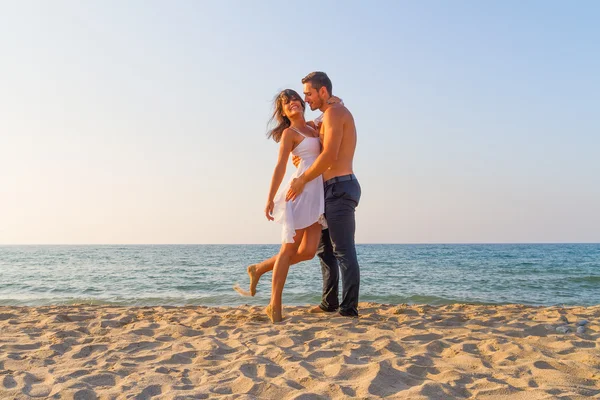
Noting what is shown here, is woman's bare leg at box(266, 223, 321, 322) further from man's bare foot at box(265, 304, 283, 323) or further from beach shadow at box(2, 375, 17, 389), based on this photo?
beach shadow at box(2, 375, 17, 389)

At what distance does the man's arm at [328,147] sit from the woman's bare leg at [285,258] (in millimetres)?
417

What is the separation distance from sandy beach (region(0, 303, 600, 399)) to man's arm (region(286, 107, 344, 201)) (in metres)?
1.24

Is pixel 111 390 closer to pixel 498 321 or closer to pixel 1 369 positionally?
pixel 1 369

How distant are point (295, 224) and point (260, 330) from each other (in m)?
0.95

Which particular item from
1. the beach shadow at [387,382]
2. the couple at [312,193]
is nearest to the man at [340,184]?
the couple at [312,193]

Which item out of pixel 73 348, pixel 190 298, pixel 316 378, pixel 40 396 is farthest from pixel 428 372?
pixel 190 298

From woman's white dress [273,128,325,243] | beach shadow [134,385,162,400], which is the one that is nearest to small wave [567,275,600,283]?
woman's white dress [273,128,325,243]

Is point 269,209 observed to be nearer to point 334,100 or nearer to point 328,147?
point 328,147

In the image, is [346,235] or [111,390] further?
[346,235]

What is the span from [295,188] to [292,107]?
0.73 meters

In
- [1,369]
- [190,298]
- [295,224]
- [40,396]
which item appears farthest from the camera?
[190,298]

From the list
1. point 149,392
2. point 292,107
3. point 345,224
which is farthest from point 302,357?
point 292,107

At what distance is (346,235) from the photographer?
166 inches

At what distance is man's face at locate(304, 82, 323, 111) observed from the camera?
4.21m
